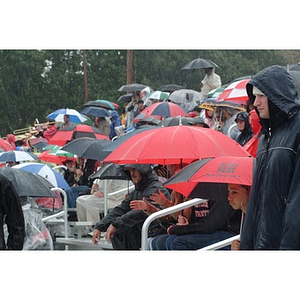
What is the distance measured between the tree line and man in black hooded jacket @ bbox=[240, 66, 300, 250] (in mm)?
23329

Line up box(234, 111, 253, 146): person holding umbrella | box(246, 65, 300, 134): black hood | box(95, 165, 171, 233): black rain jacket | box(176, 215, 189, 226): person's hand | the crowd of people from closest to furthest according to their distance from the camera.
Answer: the crowd of people < box(246, 65, 300, 134): black hood < box(176, 215, 189, 226): person's hand < box(95, 165, 171, 233): black rain jacket < box(234, 111, 253, 146): person holding umbrella

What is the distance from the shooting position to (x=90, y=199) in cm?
1080

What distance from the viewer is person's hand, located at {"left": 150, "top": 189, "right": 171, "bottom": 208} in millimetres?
7148

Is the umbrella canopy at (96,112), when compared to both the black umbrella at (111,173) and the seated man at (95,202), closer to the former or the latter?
the seated man at (95,202)

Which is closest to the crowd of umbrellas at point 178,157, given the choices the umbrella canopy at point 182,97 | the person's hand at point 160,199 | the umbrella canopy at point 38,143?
the person's hand at point 160,199

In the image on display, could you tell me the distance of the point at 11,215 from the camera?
5.36m

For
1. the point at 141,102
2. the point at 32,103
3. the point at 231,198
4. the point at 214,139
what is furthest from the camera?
the point at 32,103

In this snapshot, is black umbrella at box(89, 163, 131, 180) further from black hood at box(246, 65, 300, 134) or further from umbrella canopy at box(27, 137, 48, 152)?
umbrella canopy at box(27, 137, 48, 152)

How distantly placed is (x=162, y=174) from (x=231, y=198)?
3.56 meters

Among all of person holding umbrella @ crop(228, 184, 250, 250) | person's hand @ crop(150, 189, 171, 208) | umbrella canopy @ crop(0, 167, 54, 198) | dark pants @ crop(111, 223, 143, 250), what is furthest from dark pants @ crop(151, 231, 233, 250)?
umbrella canopy @ crop(0, 167, 54, 198)

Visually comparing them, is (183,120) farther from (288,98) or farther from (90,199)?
(288,98)

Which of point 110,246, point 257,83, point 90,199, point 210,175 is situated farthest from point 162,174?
point 257,83

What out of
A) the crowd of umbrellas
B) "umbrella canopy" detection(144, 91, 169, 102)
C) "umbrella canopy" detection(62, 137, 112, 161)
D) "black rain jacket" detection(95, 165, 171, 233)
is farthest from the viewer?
"umbrella canopy" detection(144, 91, 169, 102)

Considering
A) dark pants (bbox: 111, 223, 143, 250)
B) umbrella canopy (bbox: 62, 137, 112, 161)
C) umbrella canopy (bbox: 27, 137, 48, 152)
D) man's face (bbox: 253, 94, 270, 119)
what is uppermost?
man's face (bbox: 253, 94, 270, 119)
